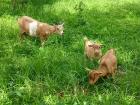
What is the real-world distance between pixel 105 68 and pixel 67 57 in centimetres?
102

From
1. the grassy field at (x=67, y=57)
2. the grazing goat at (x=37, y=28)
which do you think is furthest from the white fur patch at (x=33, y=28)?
the grassy field at (x=67, y=57)

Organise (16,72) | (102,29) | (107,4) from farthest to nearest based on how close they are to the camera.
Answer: (107,4) → (102,29) → (16,72)

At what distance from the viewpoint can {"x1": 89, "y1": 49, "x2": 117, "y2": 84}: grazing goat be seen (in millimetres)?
6415

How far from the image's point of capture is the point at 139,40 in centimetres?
902

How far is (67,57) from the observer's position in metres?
7.50

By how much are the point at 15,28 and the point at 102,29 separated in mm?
1954

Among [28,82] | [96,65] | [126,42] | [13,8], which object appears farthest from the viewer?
[13,8]

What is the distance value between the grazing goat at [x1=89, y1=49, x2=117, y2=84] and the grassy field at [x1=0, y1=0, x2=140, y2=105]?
0.13 metres

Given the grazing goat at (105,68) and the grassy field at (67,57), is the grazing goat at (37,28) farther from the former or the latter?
the grazing goat at (105,68)

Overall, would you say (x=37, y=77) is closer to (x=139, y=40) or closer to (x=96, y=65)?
(x=96, y=65)

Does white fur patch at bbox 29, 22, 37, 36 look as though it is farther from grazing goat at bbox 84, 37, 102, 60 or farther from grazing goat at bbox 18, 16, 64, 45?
grazing goat at bbox 84, 37, 102, 60

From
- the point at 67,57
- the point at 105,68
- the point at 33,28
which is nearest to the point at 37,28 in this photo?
the point at 33,28

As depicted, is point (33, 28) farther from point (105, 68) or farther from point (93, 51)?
point (105, 68)

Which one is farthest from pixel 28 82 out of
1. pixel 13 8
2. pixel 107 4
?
pixel 107 4
